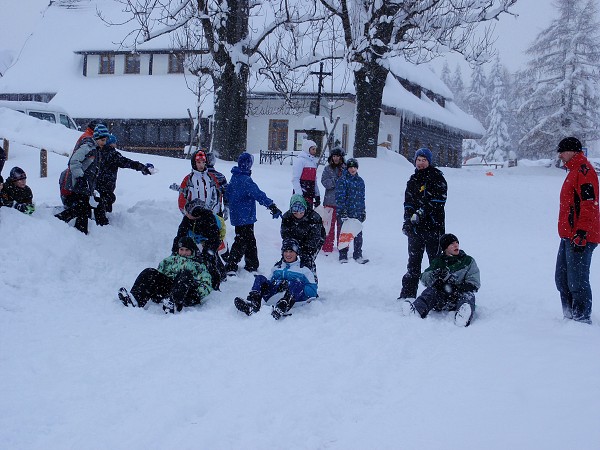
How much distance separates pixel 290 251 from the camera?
262 inches

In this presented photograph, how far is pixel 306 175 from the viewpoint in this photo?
9.77 meters

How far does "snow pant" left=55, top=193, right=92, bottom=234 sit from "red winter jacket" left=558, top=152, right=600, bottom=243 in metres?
6.24

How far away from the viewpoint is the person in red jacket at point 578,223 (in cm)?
545

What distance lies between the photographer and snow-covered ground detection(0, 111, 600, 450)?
355 centimetres

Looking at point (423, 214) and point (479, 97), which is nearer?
point (423, 214)

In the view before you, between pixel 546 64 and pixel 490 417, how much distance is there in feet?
115

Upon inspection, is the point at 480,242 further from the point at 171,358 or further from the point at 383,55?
the point at 171,358

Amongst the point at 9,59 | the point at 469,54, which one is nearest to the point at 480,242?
the point at 469,54

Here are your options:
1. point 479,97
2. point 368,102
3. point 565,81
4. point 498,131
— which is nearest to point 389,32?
point 368,102

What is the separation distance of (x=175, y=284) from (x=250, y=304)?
0.92 metres

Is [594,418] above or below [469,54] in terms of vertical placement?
below

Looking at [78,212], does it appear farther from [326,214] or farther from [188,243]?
[326,214]

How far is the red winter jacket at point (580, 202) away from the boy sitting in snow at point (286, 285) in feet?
8.95

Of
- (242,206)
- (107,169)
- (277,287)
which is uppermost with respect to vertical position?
(107,169)
